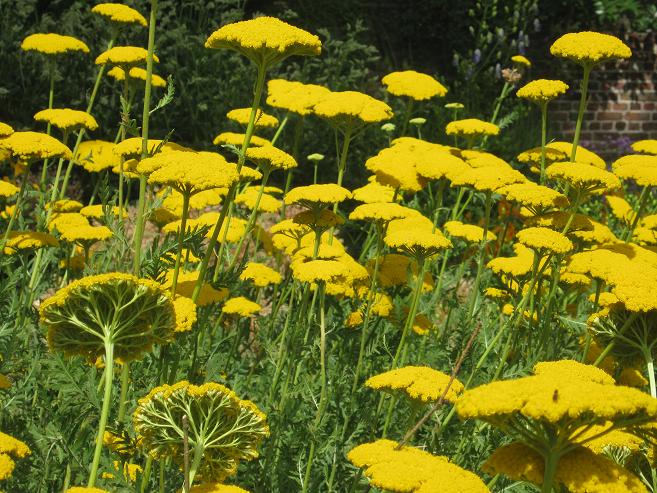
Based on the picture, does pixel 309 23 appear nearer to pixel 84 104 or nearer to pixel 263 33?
pixel 84 104

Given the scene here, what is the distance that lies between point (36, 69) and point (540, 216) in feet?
16.8

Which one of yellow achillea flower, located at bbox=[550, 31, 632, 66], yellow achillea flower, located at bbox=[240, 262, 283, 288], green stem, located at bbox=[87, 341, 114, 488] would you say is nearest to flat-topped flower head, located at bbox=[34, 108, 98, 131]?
yellow achillea flower, located at bbox=[240, 262, 283, 288]

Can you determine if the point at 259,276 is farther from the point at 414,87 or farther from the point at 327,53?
the point at 327,53

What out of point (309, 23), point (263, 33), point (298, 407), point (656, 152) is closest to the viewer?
point (263, 33)

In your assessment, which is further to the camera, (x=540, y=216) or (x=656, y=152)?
(x=656, y=152)

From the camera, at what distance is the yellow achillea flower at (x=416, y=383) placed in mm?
2392

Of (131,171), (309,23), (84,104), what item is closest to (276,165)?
(131,171)

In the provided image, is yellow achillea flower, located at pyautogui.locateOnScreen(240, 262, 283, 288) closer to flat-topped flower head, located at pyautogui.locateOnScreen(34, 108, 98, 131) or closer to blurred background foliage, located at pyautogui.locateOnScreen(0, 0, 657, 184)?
flat-topped flower head, located at pyautogui.locateOnScreen(34, 108, 98, 131)

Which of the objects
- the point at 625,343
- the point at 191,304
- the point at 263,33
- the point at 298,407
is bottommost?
the point at 298,407

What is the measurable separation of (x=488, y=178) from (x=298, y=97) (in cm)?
93

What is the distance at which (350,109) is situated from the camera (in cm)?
376

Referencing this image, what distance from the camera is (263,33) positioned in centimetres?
251

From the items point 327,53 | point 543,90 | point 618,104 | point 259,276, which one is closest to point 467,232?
point 543,90

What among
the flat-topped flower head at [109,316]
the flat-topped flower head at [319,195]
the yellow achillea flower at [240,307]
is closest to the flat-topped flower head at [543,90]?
the flat-topped flower head at [319,195]
